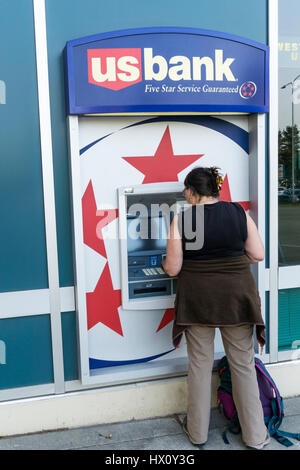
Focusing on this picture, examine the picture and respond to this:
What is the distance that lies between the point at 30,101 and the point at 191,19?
1170 millimetres

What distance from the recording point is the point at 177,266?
8.75ft

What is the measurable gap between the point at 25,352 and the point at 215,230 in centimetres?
142

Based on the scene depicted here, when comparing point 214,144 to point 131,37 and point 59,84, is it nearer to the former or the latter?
point 131,37

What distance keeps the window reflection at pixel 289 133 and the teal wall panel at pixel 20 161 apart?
168 cm

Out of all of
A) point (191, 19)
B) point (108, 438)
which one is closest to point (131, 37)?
point (191, 19)

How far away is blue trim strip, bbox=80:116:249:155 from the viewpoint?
2.97 metres

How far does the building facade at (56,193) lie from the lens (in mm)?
2705

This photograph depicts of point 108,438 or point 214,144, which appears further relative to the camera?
point 214,144

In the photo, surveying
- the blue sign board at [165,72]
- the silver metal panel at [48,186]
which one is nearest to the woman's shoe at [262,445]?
the silver metal panel at [48,186]

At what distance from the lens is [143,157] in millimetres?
2977

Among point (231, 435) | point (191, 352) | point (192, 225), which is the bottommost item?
point (231, 435)

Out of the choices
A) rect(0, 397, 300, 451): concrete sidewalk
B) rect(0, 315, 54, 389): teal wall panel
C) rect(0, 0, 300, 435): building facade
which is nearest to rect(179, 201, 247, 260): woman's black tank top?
rect(0, 0, 300, 435): building facade

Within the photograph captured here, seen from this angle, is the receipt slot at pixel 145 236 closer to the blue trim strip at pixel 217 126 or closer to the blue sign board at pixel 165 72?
the blue trim strip at pixel 217 126

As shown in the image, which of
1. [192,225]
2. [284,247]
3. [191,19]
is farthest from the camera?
[284,247]
